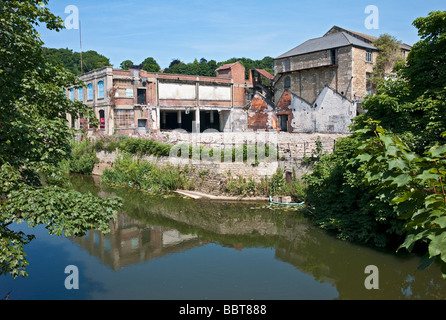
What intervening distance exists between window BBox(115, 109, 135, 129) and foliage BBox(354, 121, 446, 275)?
28.9 meters

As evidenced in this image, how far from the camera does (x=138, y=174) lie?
2336cm

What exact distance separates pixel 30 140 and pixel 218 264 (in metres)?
6.87

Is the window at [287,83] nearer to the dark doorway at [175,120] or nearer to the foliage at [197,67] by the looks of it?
the dark doorway at [175,120]

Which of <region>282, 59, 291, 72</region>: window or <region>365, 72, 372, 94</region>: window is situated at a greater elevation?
<region>282, 59, 291, 72</region>: window

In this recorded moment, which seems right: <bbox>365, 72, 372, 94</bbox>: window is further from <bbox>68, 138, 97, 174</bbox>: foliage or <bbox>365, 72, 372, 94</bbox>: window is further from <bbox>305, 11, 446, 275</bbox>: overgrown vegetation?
<bbox>68, 138, 97, 174</bbox>: foliage

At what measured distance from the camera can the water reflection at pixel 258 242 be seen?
9.84 meters

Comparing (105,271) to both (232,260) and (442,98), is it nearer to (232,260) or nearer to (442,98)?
(232,260)

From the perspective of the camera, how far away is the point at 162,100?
3262 centimetres

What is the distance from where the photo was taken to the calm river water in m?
9.23

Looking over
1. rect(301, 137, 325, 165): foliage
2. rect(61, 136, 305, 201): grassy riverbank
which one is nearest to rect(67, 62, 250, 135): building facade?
rect(61, 136, 305, 201): grassy riverbank

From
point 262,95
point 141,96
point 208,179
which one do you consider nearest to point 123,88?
point 141,96

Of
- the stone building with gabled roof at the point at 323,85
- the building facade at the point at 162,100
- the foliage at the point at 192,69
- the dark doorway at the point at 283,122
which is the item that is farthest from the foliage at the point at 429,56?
the foliage at the point at 192,69

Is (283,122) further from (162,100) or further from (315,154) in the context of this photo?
(315,154)

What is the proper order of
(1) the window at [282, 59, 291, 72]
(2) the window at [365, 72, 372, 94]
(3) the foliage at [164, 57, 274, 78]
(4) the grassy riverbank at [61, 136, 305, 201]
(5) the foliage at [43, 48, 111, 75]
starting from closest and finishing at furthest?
(4) the grassy riverbank at [61, 136, 305, 201]
(2) the window at [365, 72, 372, 94]
(1) the window at [282, 59, 291, 72]
(5) the foliage at [43, 48, 111, 75]
(3) the foliage at [164, 57, 274, 78]
